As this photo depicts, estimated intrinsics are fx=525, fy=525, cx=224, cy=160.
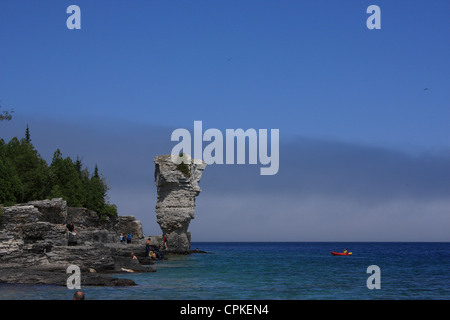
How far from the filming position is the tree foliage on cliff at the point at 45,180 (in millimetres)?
55719

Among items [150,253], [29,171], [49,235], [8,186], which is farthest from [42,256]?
[29,171]

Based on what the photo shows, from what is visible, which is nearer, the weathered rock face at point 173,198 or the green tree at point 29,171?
the green tree at point 29,171

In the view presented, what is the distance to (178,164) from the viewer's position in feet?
220

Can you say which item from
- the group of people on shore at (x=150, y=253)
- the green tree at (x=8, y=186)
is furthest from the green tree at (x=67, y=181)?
the group of people on shore at (x=150, y=253)

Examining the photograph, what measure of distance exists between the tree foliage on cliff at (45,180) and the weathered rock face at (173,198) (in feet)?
31.8

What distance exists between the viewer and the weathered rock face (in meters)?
67.0

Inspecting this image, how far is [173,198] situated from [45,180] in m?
15.8

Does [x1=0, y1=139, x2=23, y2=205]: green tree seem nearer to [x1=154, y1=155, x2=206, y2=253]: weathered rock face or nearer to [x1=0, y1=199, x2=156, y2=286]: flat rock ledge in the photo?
[x1=0, y1=199, x2=156, y2=286]: flat rock ledge

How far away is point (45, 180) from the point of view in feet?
204

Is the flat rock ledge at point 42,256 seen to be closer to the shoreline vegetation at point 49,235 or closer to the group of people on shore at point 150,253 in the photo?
the shoreline vegetation at point 49,235

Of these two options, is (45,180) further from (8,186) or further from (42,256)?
(42,256)
